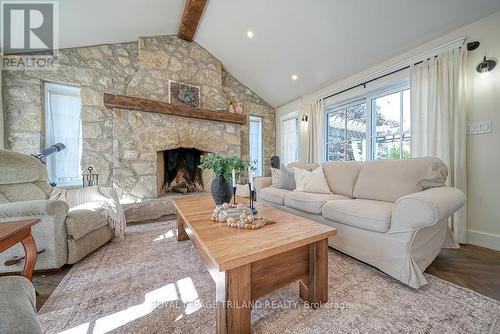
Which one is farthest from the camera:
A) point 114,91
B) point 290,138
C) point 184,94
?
point 290,138

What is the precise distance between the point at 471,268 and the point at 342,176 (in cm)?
125

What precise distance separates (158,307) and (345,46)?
3463 mm

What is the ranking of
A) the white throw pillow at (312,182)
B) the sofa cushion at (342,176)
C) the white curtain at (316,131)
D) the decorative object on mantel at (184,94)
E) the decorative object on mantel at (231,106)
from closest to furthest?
the sofa cushion at (342,176)
the white throw pillow at (312,182)
the decorative object on mantel at (184,94)
the white curtain at (316,131)
the decorative object on mantel at (231,106)

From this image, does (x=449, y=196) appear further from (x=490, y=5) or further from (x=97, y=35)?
(x=97, y=35)

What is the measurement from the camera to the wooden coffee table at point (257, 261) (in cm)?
80

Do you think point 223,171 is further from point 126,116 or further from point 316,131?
point 316,131

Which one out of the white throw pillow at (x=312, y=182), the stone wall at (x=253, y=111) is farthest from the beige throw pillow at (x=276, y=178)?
the stone wall at (x=253, y=111)

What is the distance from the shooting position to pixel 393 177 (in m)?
1.81

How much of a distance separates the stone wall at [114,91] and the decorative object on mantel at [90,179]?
0.09 metres

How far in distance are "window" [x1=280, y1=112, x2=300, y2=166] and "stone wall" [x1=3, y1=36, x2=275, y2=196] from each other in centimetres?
143

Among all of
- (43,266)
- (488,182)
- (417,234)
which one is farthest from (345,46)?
(43,266)

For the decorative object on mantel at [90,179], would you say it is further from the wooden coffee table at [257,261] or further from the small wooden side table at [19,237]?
the wooden coffee table at [257,261]

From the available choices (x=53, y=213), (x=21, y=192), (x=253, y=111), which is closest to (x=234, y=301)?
(x=53, y=213)

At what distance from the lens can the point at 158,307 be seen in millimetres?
1075
